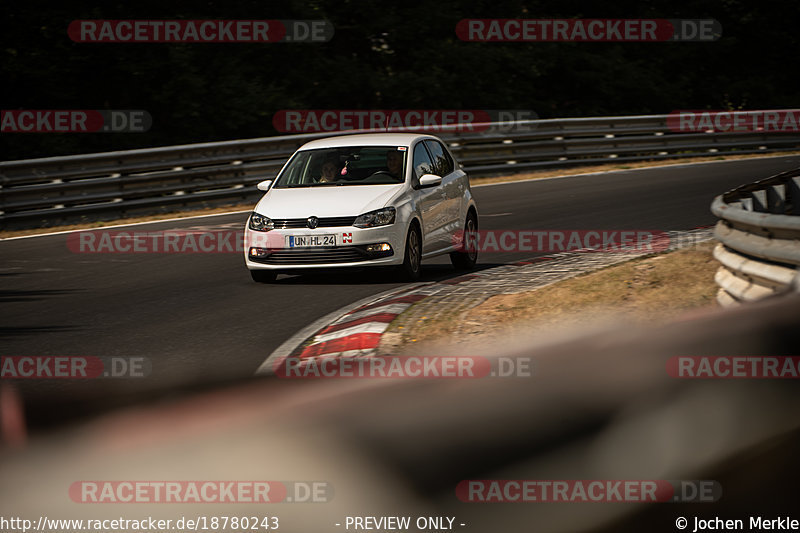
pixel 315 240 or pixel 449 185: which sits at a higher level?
pixel 449 185

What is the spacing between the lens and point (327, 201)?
11805 mm

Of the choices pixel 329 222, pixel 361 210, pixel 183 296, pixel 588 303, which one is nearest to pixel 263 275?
pixel 329 222

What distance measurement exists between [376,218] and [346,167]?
1.23 metres

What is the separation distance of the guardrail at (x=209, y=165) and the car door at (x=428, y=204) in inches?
333

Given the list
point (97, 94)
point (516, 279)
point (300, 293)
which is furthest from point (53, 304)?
point (97, 94)

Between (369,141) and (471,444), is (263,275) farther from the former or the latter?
(471,444)

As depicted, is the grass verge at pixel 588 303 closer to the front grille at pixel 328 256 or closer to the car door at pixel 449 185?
the front grille at pixel 328 256

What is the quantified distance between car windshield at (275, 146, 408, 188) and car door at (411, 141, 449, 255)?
20cm

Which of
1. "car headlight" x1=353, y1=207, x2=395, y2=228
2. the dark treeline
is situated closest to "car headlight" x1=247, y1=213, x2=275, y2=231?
"car headlight" x1=353, y1=207, x2=395, y2=228

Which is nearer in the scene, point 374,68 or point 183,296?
point 183,296

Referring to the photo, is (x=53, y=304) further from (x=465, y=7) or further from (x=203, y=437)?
(x=465, y=7)

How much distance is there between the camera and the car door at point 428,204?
12344 millimetres

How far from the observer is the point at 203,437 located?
6.16ft

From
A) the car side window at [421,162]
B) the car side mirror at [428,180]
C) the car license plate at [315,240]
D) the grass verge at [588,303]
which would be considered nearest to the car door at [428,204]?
the car side window at [421,162]
